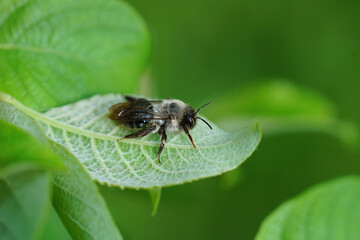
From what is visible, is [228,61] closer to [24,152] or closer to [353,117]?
[353,117]

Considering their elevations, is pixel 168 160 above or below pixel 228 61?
above

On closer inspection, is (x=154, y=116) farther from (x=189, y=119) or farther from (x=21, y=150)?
(x=21, y=150)

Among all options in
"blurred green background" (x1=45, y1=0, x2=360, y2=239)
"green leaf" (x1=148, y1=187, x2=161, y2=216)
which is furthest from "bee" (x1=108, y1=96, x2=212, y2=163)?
"blurred green background" (x1=45, y1=0, x2=360, y2=239)

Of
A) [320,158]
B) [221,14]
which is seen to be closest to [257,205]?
[320,158]

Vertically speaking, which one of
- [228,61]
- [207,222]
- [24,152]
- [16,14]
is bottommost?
[207,222]

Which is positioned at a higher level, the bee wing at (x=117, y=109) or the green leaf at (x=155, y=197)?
the bee wing at (x=117, y=109)

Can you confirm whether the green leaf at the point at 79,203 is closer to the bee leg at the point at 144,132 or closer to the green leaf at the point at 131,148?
the green leaf at the point at 131,148

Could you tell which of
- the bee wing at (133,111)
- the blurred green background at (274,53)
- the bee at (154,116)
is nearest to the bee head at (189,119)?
the bee at (154,116)

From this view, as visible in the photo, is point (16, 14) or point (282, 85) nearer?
point (16, 14)
